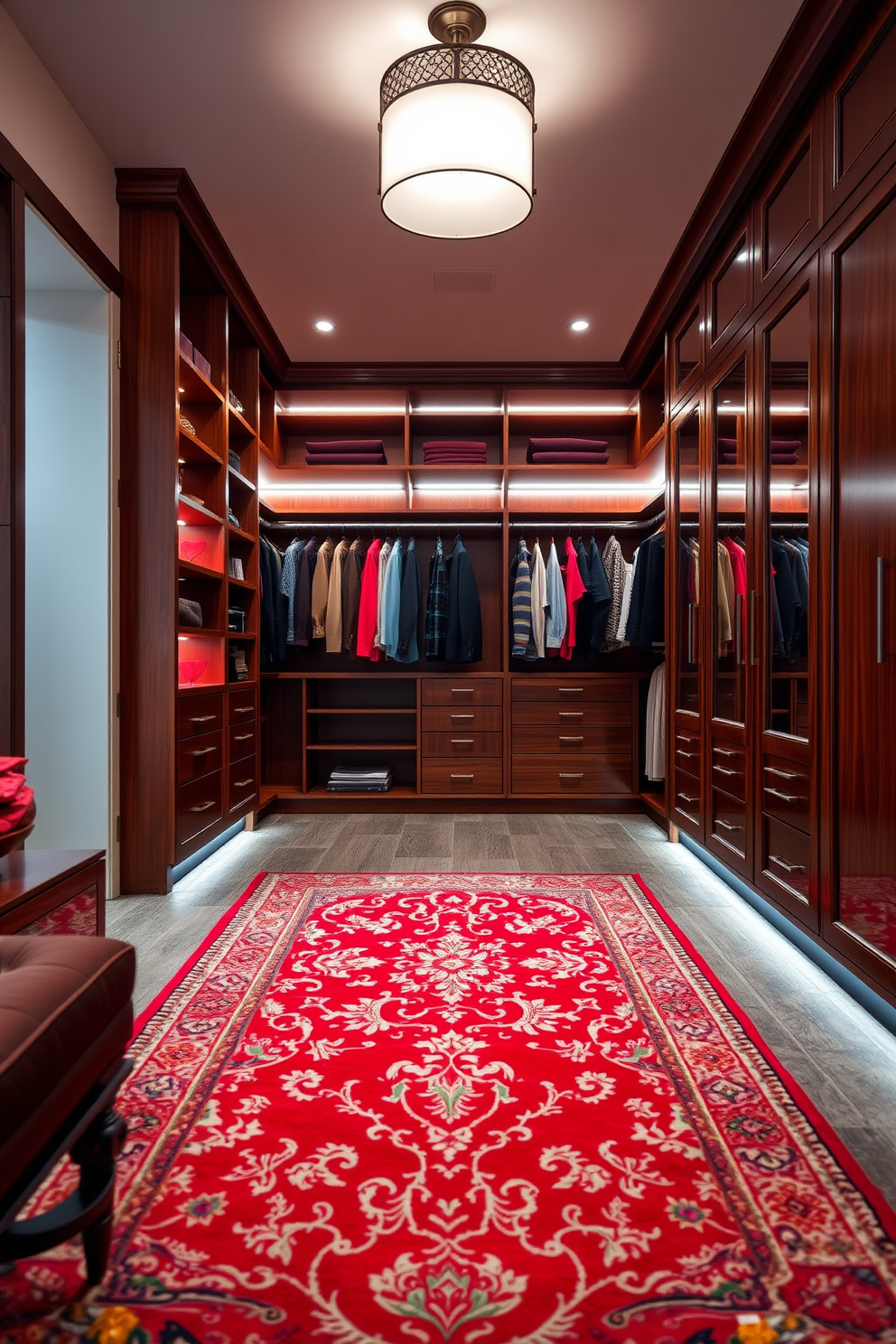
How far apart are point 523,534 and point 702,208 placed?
2.44 metres

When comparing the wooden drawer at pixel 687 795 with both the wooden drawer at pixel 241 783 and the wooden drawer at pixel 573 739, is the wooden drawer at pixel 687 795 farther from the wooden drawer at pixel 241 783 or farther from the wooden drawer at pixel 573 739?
the wooden drawer at pixel 241 783

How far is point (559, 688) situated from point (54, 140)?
3.63 metres

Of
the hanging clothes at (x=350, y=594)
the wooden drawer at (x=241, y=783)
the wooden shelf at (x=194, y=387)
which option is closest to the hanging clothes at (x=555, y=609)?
the hanging clothes at (x=350, y=594)

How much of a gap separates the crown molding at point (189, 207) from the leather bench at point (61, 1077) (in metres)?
3.03

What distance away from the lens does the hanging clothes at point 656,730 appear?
472cm

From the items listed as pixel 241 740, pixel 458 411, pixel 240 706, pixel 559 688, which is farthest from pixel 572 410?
pixel 241 740

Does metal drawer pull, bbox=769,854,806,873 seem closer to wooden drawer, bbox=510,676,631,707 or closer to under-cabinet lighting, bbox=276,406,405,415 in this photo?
wooden drawer, bbox=510,676,631,707

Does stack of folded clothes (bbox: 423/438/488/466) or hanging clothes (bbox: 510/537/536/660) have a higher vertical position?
stack of folded clothes (bbox: 423/438/488/466)

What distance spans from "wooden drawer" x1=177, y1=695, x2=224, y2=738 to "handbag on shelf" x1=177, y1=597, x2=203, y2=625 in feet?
1.07

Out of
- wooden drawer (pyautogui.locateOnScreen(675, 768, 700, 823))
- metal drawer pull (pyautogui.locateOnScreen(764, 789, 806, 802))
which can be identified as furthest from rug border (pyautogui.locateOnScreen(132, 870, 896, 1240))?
metal drawer pull (pyautogui.locateOnScreen(764, 789, 806, 802))

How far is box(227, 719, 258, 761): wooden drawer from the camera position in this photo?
4078 millimetres

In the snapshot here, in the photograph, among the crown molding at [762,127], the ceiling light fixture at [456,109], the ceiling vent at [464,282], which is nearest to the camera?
the crown molding at [762,127]

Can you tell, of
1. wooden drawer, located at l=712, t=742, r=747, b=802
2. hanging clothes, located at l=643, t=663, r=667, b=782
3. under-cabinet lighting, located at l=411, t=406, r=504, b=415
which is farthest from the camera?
under-cabinet lighting, located at l=411, t=406, r=504, b=415

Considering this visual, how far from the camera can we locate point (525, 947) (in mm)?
2596
